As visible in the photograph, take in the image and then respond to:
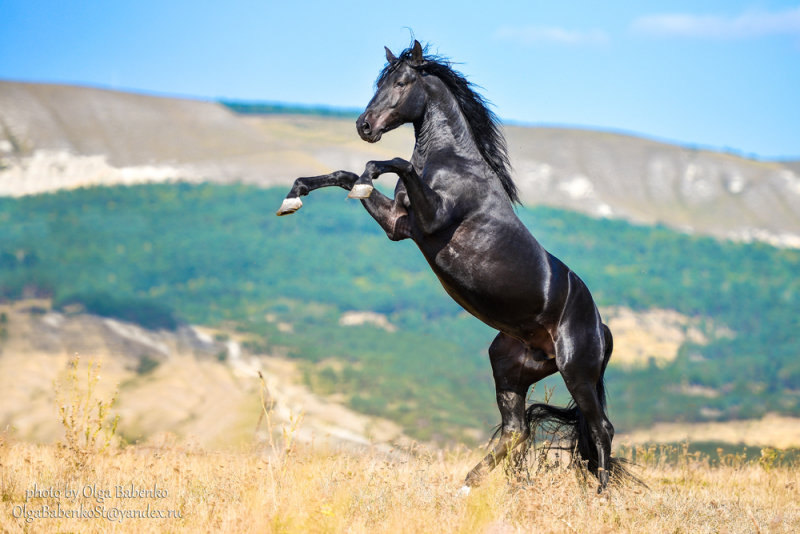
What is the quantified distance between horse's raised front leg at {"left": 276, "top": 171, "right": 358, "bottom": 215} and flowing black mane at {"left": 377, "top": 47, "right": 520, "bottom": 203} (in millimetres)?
1095

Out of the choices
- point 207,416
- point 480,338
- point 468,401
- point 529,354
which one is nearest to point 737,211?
point 480,338

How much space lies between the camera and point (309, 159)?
76.9 meters

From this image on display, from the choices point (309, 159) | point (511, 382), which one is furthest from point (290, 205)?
point (309, 159)

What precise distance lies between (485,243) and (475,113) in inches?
48.7

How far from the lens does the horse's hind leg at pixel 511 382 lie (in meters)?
7.32

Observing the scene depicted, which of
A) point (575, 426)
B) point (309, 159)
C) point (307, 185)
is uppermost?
point (307, 185)

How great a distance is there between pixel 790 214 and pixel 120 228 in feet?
212

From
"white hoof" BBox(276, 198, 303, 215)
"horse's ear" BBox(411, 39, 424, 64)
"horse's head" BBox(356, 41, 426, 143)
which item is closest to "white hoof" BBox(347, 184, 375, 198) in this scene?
"white hoof" BBox(276, 198, 303, 215)

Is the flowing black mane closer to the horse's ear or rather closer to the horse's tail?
the horse's ear

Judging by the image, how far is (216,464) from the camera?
7.79 metres

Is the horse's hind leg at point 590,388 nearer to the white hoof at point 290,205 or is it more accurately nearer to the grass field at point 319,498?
the grass field at point 319,498

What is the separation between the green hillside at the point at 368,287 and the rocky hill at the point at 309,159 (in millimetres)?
2875

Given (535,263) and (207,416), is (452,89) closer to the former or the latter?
(535,263)

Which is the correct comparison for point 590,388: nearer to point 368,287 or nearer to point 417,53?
point 417,53
